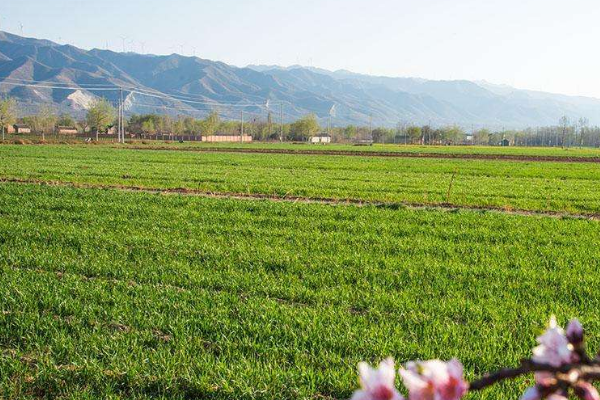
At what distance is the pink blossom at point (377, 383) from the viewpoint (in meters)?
0.83

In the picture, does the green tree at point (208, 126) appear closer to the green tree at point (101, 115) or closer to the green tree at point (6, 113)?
the green tree at point (101, 115)

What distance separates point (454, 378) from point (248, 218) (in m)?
15.5

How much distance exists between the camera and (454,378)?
0.86 metres

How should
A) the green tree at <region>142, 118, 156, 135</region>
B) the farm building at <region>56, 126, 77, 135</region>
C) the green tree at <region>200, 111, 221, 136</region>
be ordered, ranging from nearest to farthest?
the farm building at <region>56, 126, 77, 135</region> < the green tree at <region>142, 118, 156, 135</region> < the green tree at <region>200, 111, 221, 136</region>

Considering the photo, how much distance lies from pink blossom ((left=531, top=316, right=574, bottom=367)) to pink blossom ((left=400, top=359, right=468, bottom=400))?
5.2 inches

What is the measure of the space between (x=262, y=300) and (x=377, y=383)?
752 cm

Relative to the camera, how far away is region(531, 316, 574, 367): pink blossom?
0.87 metres

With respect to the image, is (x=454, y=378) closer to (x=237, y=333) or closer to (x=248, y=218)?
(x=237, y=333)

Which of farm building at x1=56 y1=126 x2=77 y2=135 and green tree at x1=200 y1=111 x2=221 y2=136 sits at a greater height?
green tree at x1=200 y1=111 x2=221 y2=136

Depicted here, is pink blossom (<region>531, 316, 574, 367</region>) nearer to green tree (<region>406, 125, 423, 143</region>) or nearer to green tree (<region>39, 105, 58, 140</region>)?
green tree (<region>39, 105, 58, 140</region>)

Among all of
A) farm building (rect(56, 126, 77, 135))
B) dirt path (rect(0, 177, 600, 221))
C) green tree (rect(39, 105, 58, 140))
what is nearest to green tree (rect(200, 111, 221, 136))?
farm building (rect(56, 126, 77, 135))

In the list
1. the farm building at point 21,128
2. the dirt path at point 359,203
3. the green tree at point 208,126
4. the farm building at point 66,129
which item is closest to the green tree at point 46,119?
the farm building at point 66,129

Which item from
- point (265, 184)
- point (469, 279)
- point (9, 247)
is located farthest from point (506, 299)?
point (265, 184)

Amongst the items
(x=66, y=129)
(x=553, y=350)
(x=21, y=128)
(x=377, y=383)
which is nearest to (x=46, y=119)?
(x=66, y=129)
